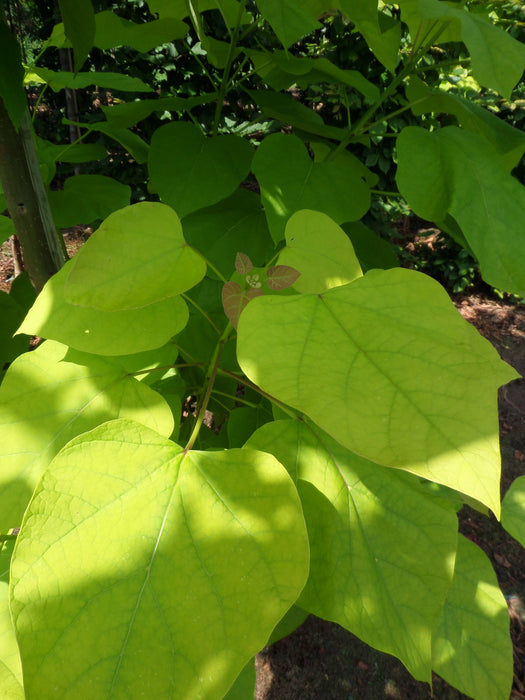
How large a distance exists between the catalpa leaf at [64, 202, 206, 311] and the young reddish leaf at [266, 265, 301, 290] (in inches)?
3.7

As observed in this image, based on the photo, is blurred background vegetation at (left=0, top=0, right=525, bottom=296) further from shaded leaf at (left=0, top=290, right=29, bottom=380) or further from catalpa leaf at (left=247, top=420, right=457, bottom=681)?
catalpa leaf at (left=247, top=420, right=457, bottom=681)

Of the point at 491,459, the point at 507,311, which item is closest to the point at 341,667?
the point at 491,459

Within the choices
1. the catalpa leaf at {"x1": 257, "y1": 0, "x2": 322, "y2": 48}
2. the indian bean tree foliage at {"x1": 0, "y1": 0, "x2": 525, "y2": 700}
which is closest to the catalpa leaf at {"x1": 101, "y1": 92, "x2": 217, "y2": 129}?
the indian bean tree foliage at {"x1": 0, "y1": 0, "x2": 525, "y2": 700}

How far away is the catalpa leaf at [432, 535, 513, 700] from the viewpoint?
76cm

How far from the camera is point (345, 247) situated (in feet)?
2.09

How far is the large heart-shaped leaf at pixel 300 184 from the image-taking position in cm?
88

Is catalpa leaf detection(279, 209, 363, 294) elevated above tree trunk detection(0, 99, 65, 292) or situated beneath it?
elevated above

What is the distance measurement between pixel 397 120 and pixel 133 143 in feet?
11.3

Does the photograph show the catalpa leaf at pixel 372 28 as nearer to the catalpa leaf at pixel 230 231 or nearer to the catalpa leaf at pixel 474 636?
the catalpa leaf at pixel 230 231

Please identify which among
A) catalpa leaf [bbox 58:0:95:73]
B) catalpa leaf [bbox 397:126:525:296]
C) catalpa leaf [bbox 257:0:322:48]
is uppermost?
catalpa leaf [bbox 257:0:322:48]

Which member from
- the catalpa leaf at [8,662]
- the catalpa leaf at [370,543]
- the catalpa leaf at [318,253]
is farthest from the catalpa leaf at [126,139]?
the catalpa leaf at [8,662]

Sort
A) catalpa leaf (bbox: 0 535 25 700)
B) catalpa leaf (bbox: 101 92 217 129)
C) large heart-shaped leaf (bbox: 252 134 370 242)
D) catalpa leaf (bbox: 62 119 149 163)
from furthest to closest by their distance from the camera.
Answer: catalpa leaf (bbox: 62 119 149 163) < catalpa leaf (bbox: 101 92 217 129) < large heart-shaped leaf (bbox: 252 134 370 242) < catalpa leaf (bbox: 0 535 25 700)

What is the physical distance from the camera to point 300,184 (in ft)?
2.97

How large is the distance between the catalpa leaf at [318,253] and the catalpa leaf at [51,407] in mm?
261
